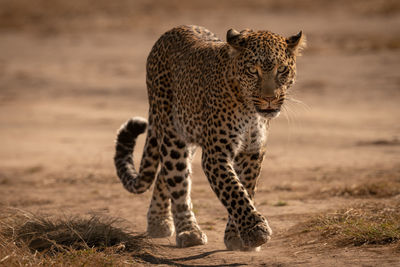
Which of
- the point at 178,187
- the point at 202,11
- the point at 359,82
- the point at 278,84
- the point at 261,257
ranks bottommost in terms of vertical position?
the point at 261,257

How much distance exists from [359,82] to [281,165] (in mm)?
7861

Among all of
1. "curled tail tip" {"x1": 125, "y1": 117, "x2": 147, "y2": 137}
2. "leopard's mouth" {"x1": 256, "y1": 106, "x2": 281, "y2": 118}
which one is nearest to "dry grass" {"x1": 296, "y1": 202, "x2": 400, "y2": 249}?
"leopard's mouth" {"x1": 256, "y1": 106, "x2": 281, "y2": 118}

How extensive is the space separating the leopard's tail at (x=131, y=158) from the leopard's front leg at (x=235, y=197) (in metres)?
1.34

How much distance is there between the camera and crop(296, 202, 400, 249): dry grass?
253 inches

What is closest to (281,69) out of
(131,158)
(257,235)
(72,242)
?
(257,235)

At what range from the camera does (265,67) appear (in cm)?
617

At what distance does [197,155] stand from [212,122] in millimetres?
5909

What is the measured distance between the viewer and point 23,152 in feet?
42.9

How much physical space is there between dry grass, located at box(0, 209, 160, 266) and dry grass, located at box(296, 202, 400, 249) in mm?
1497

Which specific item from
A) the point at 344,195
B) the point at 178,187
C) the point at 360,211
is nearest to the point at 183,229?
the point at 178,187

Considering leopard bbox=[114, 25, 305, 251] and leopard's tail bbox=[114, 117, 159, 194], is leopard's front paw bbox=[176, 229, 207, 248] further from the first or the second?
leopard's tail bbox=[114, 117, 159, 194]

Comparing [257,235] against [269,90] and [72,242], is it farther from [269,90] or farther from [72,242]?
[72,242]

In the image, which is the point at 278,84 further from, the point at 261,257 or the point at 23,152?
the point at 23,152

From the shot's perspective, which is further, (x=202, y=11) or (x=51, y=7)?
(x=51, y=7)
